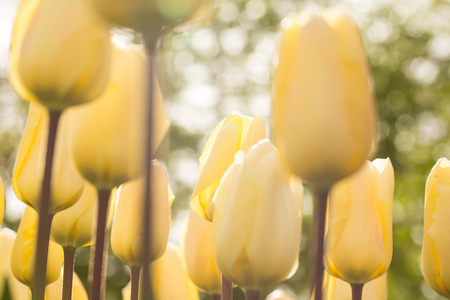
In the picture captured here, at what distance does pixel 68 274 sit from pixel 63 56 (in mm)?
299

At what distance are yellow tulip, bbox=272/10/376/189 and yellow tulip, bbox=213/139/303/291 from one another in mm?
79

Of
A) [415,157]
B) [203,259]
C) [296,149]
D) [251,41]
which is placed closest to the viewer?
[296,149]

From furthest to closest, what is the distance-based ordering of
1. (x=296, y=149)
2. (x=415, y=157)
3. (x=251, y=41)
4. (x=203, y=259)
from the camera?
(x=251, y=41), (x=415, y=157), (x=203, y=259), (x=296, y=149)

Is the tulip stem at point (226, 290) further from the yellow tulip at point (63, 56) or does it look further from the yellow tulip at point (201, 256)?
the yellow tulip at point (63, 56)

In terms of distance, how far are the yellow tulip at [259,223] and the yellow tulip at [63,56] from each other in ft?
0.46

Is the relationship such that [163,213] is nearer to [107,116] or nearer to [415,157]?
[107,116]

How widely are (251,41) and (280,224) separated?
8966 millimetres

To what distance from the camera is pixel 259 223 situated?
54 centimetres

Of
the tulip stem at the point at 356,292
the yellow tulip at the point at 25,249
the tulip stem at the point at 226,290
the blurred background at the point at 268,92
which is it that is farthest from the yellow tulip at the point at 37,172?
the blurred background at the point at 268,92

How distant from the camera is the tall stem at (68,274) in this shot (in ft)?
2.19

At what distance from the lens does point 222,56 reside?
9.21 meters

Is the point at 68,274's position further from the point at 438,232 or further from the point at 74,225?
the point at 438,232

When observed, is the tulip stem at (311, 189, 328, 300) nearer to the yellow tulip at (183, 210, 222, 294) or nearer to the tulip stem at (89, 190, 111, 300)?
the tulip stem at (89, 190, 111, 300)

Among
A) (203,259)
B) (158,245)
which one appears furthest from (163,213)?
(203,259)
